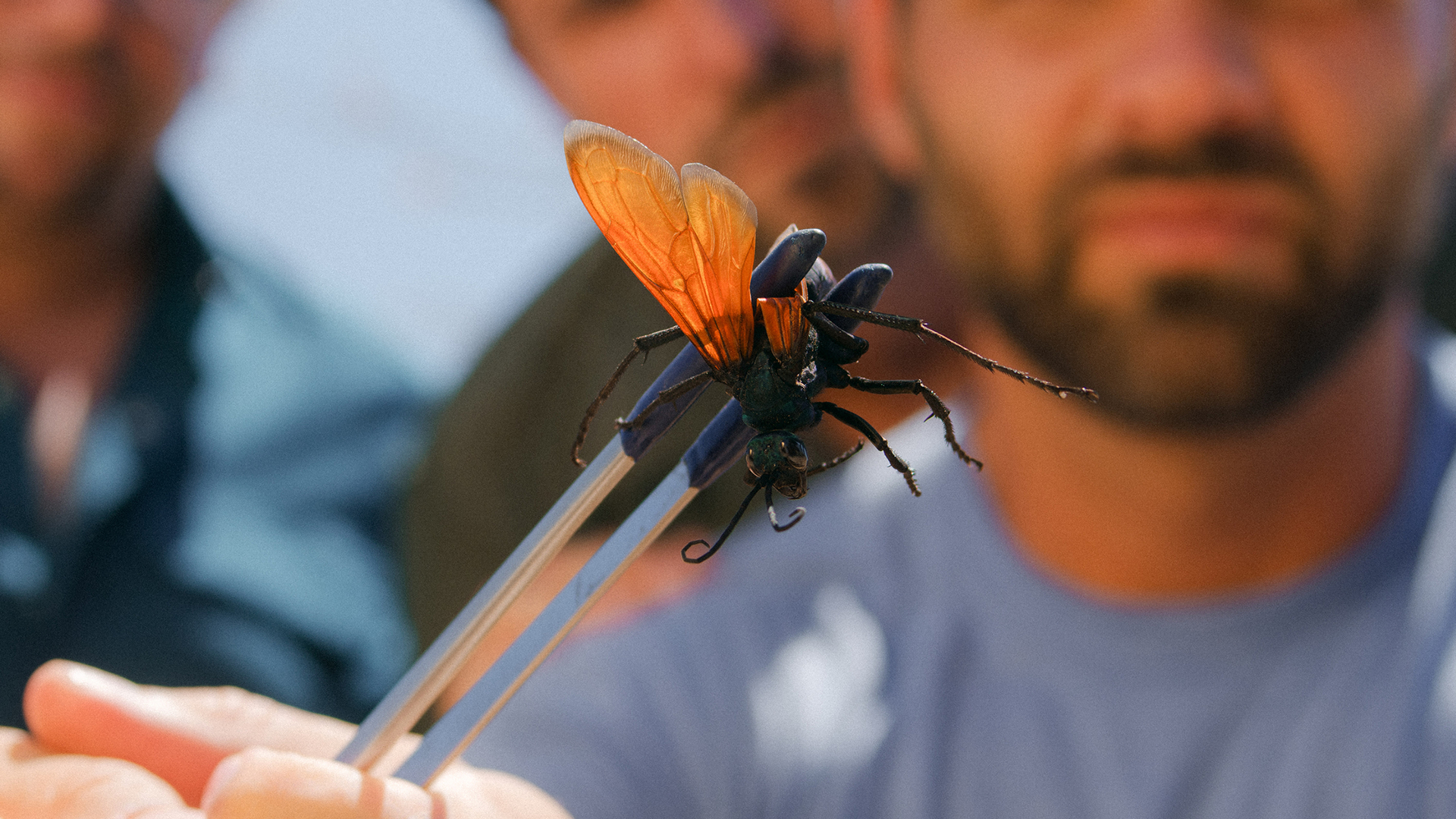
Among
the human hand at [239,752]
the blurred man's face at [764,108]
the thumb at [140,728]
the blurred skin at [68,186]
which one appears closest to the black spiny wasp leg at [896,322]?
the human hand at [239,752]

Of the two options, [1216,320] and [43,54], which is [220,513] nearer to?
[43,54]

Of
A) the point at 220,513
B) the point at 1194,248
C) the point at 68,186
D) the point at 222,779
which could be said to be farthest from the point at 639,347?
the point at 68,186

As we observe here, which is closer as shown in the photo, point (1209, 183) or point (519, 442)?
point (1209, 183)

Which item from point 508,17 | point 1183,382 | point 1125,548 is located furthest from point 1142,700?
point 508,17

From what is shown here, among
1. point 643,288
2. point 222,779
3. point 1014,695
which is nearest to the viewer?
point 222,779

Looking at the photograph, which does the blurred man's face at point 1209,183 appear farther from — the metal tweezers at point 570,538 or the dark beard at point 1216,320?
the metal tweezers at point 570,538

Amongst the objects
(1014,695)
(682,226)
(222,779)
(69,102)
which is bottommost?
(1014,695)
